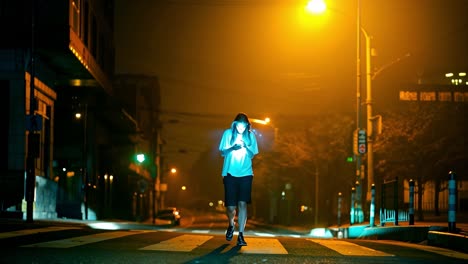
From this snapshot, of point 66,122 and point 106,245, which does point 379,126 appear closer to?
point 106,245

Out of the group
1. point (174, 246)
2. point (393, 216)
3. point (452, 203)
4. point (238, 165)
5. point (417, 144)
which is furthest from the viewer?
point (417, 144)

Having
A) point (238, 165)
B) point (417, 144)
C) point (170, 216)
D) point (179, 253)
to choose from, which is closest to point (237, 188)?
point (238, 165)

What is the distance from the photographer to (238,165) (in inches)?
342

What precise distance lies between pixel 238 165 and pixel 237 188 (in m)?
0.30

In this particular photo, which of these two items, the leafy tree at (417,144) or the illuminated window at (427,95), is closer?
the leafy tree at (417,144)

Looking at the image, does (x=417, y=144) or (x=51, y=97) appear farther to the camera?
(x=417, y=144)

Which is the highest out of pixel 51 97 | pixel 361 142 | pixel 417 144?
pixel 51 97

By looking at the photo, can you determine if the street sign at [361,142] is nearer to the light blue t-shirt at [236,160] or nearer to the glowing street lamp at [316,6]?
the glowing street lamp at [316,6]

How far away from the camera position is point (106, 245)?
8.23 m

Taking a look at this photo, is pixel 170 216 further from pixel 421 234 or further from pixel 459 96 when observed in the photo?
pixel 421 234

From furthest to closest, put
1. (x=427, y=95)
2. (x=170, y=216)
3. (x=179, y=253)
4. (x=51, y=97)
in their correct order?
(x=427, y=95), (x=170, y=216), (x=51, y=97), (x=179, y=253)

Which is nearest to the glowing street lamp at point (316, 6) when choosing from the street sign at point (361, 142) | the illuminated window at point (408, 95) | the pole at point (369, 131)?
the pole at point (369, 131)

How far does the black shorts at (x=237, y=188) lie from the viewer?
8625 mm

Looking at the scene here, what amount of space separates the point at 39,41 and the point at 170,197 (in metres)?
146
